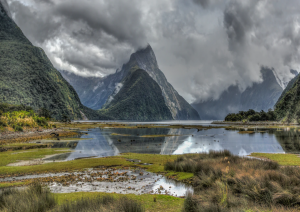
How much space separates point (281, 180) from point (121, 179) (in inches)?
437

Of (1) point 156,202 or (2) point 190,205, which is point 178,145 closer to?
(1) point 156,202

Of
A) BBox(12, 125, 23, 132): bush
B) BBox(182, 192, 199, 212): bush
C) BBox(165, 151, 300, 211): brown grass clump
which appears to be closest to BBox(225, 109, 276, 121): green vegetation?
BBox(165, 151, 300, 211): brown grass clump

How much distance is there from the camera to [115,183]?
14.1 metres

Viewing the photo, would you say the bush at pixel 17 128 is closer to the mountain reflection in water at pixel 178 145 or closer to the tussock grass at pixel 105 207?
the mountain reflection in water at pixel 178 145

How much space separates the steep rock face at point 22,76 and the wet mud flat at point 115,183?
129m

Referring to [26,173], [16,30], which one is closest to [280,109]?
[26,173]

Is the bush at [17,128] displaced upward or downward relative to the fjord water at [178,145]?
upward

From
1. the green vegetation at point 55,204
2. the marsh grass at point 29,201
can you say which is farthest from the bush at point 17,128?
the green vegetation at point 55,204

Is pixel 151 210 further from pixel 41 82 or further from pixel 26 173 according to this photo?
pixel 41 82

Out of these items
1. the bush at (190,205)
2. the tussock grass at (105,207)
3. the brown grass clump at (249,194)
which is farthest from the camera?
the bush at (190,205)

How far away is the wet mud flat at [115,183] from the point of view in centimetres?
1234

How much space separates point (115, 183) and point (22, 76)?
533ft

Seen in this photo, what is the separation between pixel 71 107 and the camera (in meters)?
197

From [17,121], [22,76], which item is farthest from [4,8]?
[17,121]
